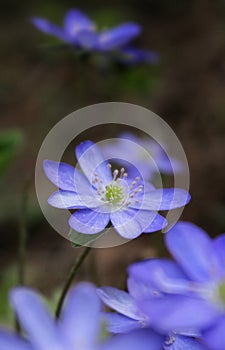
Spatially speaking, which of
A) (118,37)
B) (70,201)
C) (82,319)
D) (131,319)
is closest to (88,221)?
(70,201)

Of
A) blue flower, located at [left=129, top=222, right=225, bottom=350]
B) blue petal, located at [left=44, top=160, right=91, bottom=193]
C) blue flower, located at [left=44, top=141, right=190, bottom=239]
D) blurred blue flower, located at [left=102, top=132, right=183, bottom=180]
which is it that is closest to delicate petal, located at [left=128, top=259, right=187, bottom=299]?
blue flower, located at [left=129, top=222, right=225, bottom=350]

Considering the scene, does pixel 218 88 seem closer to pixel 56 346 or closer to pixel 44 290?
pixel 44 290

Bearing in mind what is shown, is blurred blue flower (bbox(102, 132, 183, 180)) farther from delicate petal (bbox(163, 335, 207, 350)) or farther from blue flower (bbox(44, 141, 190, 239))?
delicate petal (bbox(163, 335, 207, 350))

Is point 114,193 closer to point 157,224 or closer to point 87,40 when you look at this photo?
point 157,224

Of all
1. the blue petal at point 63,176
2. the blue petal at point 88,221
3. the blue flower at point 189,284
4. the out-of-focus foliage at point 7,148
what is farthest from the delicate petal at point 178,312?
the out-of-focus foliage at point 7,148

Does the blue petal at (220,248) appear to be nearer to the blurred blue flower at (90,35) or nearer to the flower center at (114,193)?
the flower center at (114,193)

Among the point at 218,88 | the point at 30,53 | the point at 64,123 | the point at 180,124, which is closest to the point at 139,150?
the point at 64,123
